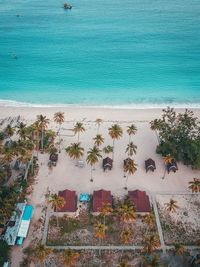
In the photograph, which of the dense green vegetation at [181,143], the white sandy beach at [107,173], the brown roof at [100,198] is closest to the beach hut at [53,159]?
the white sandy beach at [107,173]

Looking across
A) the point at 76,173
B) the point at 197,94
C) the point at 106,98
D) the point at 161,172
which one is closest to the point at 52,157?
the point at 76,173

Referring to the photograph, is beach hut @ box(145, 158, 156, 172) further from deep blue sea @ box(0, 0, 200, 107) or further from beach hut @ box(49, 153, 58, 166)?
deep blue sea @ box(0, 0, 200, 107)

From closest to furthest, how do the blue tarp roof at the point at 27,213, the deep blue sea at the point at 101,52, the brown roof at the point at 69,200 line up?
1. the blue tarp roof at the point at 27,213
2. the brown roof at the point at 69,200
3. the deep blue sea at the point at 101,52

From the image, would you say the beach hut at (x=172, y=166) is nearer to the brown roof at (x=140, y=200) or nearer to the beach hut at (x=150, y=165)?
the beach hut at (x=150, y=165)

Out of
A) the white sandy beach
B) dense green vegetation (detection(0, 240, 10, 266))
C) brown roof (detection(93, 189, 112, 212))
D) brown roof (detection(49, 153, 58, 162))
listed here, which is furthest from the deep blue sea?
dense green vegetation (detection(0, 240, 10, 266))

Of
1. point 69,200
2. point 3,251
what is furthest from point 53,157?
point 3,251

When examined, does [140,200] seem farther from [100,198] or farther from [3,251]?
[3,251]

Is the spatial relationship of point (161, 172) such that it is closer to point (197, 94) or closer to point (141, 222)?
point (141, 222)
